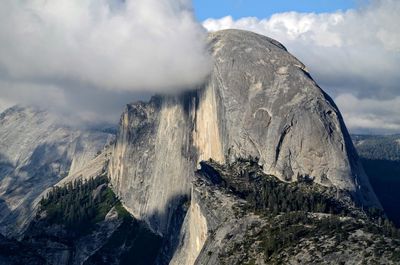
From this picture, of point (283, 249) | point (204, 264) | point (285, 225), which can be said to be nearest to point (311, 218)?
point (285, 225)

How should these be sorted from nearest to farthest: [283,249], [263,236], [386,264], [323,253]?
[386,264] → [323,253] → [283,249] → [263,236]

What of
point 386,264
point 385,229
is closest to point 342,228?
point 385,229

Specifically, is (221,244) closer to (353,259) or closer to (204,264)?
(204,264)

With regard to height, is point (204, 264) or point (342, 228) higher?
point (342, 228)

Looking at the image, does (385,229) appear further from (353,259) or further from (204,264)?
(204,264)

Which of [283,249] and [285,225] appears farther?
[285,225]

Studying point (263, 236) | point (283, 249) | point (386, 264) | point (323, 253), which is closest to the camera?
point (386, 264)

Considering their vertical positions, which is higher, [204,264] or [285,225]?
[285,225]

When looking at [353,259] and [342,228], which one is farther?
[342,228]
